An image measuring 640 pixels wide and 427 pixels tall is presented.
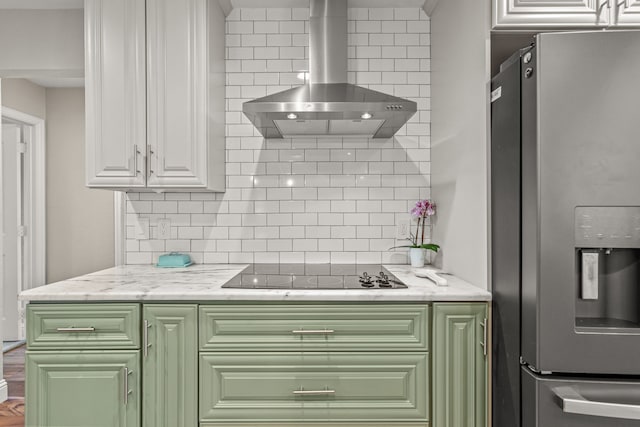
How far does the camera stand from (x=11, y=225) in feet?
13.6

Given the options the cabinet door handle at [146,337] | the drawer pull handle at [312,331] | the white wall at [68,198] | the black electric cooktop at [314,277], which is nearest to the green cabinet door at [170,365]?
the cabinet door handle at [146,337]

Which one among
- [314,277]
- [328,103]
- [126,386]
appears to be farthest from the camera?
[314,277]

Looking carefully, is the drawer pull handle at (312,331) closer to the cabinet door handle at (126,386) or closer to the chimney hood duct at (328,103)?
the cabinet door handle at (126,386)

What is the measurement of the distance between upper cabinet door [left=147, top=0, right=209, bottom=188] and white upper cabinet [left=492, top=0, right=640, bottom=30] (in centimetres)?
140

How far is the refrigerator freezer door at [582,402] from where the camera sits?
1.31m

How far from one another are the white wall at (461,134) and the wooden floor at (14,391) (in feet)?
9.39

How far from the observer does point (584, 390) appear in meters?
1.38

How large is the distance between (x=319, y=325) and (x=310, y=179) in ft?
3.46

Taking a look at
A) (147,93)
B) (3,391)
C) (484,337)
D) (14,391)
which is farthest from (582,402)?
(14,391)

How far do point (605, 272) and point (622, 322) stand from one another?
166 millimetres

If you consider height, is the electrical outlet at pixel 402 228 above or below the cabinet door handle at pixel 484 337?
above

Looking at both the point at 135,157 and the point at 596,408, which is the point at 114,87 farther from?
the point at 596,408

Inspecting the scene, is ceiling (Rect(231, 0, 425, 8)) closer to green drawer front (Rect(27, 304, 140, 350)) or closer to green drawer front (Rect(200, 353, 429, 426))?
green drawer front (Rect(27, 304, 140, 350))

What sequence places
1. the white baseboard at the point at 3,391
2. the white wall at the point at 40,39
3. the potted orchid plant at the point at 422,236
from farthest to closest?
the white baseboard at the point at 3,391 → the white wall at the point at 40,39 → the potted orchid plant at the point at 422,236
